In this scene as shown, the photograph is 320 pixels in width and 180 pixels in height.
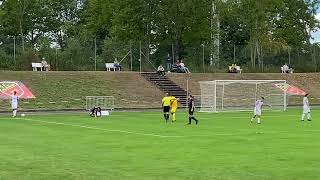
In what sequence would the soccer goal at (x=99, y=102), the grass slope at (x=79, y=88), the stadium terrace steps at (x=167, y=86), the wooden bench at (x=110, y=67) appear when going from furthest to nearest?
the wooden bench at (x=110, y=67)
the stadium terrace steps at (x=167, y=86)
the grass slope at (x=79, y=88)
the soccer goal at (x=99, y=102)

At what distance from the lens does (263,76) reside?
7169cm

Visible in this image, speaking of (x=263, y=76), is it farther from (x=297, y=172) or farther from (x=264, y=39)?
(x=297, y=172)

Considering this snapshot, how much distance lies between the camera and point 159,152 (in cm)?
2081

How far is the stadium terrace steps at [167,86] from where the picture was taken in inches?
2340

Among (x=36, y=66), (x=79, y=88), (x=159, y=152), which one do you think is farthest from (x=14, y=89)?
(x=159, y=152)

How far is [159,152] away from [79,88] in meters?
37.7

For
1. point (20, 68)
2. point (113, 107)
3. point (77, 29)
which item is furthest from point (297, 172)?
point (77, 29)

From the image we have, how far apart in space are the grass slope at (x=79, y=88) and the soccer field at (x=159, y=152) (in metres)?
20.8

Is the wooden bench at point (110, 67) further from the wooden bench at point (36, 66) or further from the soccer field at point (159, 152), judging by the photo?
the soccer field at point (159, 152)

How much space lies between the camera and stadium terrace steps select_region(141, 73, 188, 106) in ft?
195

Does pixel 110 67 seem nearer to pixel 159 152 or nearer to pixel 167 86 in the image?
pixel 167 86

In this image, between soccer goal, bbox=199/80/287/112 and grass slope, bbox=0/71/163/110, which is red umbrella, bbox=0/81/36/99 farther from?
soccer goal, bbox=199/80/287/112

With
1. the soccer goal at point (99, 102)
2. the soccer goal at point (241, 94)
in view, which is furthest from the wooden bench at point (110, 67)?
the soccer goal at point (99, 102)

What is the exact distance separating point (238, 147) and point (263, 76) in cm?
5021
